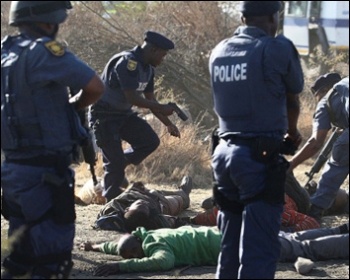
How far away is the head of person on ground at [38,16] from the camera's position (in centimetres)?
512

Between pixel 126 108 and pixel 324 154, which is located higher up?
pixel 126 108

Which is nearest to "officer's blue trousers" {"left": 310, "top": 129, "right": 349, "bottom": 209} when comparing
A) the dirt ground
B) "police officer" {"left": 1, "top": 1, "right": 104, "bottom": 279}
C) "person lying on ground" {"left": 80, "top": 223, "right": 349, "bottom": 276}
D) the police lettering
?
"person lying on ground" {"left": 80, "top": 223, "right": 349, "bottom": 276}

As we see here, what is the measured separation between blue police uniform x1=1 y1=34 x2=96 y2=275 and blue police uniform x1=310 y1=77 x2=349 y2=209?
2.39 m

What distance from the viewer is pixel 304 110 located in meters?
14.1

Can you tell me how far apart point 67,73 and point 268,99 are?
1100 mm

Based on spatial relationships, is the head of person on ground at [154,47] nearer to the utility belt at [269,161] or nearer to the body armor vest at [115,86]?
the body armor vest at [115,86]

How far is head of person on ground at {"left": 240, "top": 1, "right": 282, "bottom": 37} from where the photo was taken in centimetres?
517

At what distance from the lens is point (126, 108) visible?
323 inches

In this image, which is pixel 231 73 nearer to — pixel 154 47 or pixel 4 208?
pixel 4 208

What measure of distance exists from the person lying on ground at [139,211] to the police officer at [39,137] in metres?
1.86

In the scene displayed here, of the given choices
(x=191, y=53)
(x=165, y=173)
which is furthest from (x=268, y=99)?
(x=191, y=53)

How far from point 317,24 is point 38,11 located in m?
18.8

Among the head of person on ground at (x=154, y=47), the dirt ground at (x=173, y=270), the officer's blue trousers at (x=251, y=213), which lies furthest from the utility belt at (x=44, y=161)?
the head of person on ground at (x=154, y=47)

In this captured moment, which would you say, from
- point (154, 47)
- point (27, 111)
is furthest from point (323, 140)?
point (27, 111)
